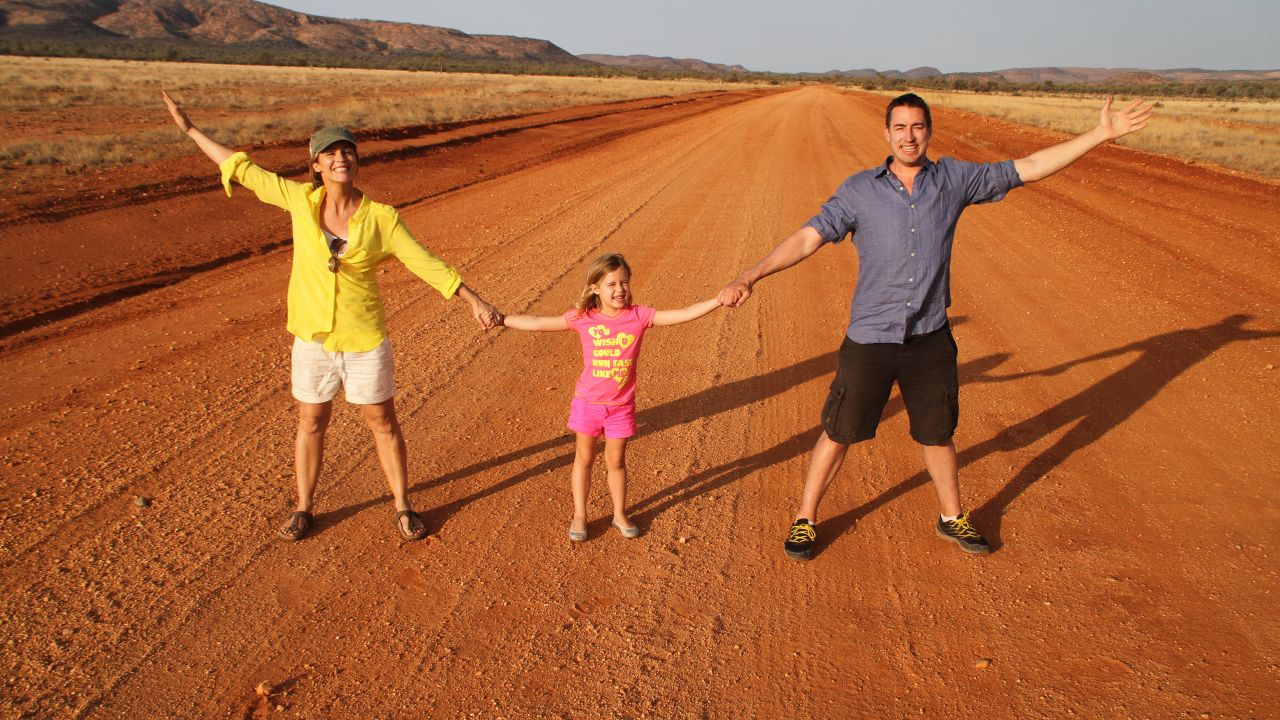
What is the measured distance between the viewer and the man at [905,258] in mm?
3535

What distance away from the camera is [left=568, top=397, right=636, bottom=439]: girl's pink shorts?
12.5ft

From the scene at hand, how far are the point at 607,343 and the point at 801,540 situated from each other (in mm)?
1379

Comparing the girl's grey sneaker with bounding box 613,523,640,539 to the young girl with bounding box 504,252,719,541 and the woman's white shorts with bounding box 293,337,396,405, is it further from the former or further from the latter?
the woman's white shorts with bounding box 293,337,396,405

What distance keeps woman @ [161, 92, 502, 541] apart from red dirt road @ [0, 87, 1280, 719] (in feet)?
2.52

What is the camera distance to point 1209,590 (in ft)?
12.1

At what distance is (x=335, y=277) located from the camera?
11.9ft

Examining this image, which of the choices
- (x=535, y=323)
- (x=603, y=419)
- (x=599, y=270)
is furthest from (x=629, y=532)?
(x=599, y=270)

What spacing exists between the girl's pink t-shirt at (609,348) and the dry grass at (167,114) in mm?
13386

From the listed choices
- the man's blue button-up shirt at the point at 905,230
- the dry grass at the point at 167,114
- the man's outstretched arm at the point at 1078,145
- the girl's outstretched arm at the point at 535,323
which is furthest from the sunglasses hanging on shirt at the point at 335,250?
the dry grass at the point at 167,114

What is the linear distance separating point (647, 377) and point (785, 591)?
9.22 ft

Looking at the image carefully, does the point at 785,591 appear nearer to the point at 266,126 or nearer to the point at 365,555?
the point at 365,555

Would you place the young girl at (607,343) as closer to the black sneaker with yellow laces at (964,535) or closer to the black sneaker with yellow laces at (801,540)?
the black sneaker with yellow laces at (801,540)

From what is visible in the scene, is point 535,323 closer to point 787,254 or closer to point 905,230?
point 787,254

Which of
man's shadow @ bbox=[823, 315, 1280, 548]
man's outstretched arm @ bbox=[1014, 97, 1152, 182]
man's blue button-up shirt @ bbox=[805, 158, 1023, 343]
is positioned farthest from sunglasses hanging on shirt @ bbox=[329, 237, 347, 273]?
man's outstretched arm @ bbox=[1014, 97, 1152, 182]
